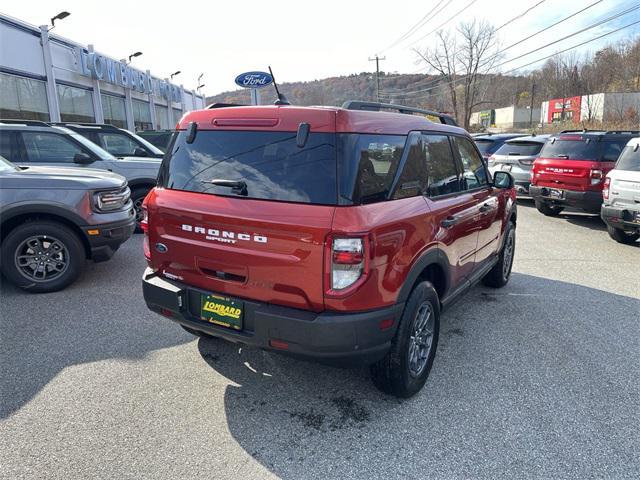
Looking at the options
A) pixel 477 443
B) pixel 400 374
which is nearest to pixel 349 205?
pixel 400 374

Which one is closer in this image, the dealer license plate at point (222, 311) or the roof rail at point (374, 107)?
the dealer license plate at point (222, 311)

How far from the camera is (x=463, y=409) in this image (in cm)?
302

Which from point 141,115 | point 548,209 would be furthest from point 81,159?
point 141,115

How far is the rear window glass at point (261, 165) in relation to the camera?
2613mm

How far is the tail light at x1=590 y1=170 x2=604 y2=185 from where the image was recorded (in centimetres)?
869

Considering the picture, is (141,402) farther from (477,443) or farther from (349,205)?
(477,443)

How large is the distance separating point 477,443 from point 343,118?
2.08 meters

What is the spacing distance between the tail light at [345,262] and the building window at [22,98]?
17.2m

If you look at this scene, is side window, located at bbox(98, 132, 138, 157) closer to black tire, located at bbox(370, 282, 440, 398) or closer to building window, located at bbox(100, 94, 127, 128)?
black tire, located at bbox(370, 282, 440, 398)

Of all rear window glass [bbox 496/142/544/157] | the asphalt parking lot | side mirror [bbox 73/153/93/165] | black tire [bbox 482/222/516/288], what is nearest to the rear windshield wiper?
the asphalt parking lot

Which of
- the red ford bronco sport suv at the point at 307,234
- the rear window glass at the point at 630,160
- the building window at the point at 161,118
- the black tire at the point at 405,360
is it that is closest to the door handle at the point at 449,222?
the red ford bronco sport suv at the point at 307,234

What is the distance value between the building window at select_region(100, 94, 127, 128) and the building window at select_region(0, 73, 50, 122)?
4.53 metres

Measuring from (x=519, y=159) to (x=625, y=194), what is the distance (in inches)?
195

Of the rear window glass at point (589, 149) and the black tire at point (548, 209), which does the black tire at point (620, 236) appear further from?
the black tire at point (548, 209)
